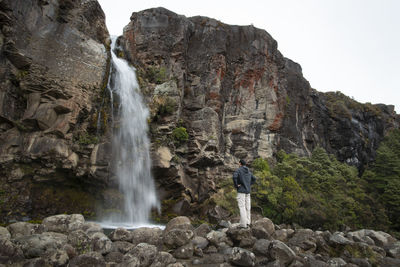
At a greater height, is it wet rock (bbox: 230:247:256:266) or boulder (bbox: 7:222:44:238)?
wet rock (bbox: 230:247:256:266)

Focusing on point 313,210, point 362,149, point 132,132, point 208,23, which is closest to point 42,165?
point 132,132

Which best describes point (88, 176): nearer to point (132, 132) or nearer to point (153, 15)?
point (132, 132)

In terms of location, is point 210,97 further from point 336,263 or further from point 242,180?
point 336,263

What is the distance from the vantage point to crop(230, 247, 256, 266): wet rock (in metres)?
5.50

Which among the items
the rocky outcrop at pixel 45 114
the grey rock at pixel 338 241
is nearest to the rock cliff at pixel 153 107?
the rocky outcrop at pixel 45 114

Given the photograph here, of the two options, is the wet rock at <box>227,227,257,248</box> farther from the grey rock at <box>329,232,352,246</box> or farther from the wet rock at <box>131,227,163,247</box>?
the grey rock at <box>329,232,352,246</box>

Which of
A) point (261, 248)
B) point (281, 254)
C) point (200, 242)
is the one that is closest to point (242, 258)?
point (261, 248)

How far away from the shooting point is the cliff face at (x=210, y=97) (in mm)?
20578

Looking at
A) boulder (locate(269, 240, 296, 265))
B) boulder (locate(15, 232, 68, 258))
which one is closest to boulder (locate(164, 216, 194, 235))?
boulder (locate(269, 240, 296, 265))

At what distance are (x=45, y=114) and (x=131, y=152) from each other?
18.3 ft

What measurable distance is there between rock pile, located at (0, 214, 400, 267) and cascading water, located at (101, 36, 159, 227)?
7.36 m

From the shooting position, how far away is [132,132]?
17.6 metres

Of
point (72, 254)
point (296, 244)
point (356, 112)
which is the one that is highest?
point (356, 112)

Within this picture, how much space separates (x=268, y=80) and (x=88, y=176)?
2324 cm
